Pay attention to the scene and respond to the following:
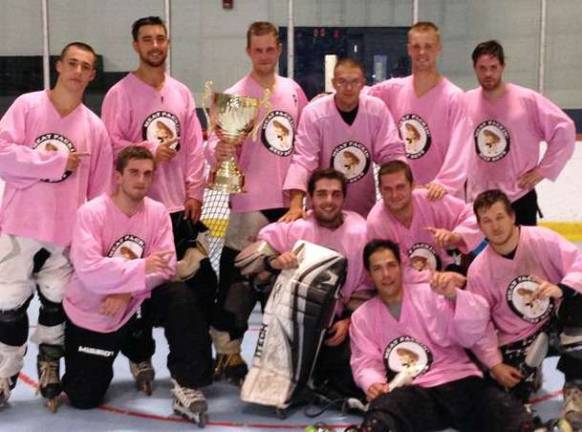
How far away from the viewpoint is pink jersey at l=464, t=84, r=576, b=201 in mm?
3721

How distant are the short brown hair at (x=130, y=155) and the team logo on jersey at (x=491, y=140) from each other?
139 centimetres

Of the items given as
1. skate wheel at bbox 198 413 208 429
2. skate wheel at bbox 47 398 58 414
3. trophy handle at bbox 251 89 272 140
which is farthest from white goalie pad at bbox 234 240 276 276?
skate wheel at bbox 47 398 58 414

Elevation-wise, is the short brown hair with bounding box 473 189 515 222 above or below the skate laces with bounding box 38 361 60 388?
above

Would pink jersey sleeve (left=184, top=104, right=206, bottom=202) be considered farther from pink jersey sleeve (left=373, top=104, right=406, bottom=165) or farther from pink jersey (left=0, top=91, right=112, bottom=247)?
pink jersey sleeve (left=373, top=104, right=406, bottom=165)

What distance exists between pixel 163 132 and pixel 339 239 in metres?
0.82

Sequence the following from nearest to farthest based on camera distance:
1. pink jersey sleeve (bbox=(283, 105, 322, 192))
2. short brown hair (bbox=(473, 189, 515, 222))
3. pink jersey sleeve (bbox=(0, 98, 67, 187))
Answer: short brown hair (bbox=(473, 189, 515, 222)), pink jersey sleeve (bbox=(0, 98, 67, 187)), pink jersey sleeve (bbox=(283, 105, 322, 192))

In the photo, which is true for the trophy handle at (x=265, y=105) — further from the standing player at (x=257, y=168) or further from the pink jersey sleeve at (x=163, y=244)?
the pink jersey sleeve at (x=163, y=244)

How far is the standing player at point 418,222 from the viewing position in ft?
10.8

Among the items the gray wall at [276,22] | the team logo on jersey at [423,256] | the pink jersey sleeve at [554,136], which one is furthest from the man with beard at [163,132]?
the gray wall at [276,22]

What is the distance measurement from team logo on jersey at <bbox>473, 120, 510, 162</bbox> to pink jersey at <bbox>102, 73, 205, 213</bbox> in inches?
45.4

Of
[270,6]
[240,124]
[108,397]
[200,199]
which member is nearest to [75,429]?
[108,397]

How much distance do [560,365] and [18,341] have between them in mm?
1908

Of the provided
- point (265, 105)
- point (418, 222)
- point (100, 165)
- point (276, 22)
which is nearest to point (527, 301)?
point (418, 222)

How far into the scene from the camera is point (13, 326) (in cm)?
324
